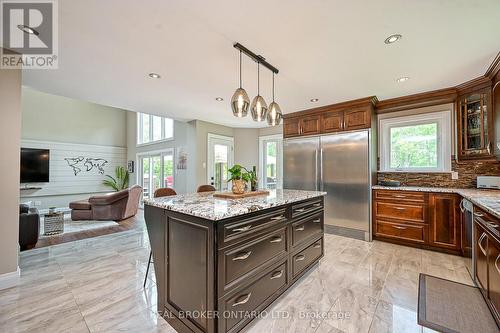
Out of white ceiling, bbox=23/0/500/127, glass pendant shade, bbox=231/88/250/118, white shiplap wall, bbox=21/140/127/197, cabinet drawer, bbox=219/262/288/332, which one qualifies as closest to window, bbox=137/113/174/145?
white shiplap wall, bbox=21/140/127/197

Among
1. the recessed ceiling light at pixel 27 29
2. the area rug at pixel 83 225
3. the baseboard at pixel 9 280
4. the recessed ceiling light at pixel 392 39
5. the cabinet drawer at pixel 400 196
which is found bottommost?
the area rug at pixel 83 225

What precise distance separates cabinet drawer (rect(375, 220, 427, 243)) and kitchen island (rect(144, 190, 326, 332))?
228cm

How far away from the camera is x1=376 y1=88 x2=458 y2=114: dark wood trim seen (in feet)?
10.8

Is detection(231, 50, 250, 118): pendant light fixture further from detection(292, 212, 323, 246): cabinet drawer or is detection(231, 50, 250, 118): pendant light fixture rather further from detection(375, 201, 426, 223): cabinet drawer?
detection(375, 201, 426, 223): cabinet drawer

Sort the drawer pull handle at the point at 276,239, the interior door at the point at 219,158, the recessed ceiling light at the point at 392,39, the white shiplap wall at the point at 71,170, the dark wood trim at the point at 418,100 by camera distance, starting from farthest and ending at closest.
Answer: the white shiplap wall at the point at 71,170, the interior door at the point at 219,158, the dark wood trim at the point at 418,100, the recessed ceiling light at the point at 392,39, the drawer pull handle at the point at 276,239

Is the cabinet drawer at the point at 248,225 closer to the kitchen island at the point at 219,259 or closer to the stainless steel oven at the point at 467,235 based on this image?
the kitchen island at the point at 219,259

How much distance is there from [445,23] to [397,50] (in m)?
0.42

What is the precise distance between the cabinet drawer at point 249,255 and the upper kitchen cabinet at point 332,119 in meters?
2.73

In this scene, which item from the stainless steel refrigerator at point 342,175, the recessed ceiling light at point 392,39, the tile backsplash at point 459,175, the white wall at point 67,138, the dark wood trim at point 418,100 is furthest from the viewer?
the white wall at point 67,138

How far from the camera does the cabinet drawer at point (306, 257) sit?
7.08ft

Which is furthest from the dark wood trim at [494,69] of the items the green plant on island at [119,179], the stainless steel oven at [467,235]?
the green plant on island at [119,179]

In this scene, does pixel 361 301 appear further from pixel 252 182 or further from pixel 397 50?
pixel 397 50

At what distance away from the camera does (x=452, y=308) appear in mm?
1872

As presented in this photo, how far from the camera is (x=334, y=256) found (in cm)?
299
